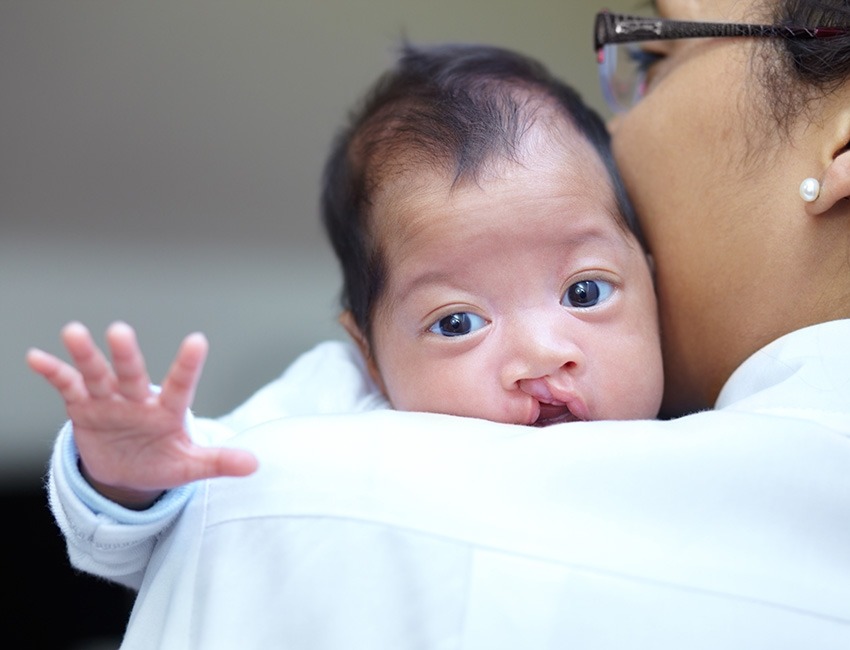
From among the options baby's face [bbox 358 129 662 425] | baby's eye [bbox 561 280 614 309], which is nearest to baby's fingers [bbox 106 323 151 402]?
baby's face [bbox 358 129 662 425]

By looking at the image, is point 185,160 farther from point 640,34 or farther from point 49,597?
point 640,34

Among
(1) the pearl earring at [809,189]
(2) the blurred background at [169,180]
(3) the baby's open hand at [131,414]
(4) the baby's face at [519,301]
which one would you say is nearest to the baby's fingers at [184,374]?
(3) the baby's open hand at [131,414]

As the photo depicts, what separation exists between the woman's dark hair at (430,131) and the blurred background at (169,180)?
3.00ft

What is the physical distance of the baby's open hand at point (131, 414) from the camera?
0.65 m

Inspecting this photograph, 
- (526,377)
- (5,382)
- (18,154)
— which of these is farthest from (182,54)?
(526,377)

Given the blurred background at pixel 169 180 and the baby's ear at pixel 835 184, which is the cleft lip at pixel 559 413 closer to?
the baby's ear at pixel 835 184

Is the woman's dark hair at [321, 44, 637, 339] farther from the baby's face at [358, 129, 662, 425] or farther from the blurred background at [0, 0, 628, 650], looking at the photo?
the blurred background at [0, 0, 628, 650]

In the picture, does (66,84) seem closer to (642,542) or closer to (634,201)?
(634,201)

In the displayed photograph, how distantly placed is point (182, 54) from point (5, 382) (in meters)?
0.99

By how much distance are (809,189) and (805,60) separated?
0.42 ft

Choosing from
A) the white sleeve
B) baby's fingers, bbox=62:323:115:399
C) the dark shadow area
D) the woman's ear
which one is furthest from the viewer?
the dark shadow area

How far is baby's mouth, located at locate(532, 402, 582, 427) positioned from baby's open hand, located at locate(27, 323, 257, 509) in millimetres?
305

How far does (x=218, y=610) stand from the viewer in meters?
0.69

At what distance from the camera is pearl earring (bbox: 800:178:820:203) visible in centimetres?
86
